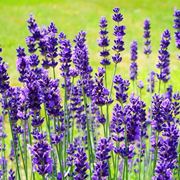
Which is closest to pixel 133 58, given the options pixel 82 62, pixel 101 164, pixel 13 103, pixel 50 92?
pixel 82 62

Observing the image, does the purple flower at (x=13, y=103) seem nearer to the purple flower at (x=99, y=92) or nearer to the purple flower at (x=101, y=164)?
the purple flower at (x=99, y=92)

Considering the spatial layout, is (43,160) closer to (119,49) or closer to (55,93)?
(55,93)

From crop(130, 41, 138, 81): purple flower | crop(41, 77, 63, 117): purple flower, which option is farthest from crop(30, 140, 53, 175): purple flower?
crop(130, 41, 138, 81): purple flower

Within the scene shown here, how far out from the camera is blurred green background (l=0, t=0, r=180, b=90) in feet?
59.7

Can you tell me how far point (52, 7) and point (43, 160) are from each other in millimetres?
23101

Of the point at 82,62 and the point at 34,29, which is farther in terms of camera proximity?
the point at 34,29

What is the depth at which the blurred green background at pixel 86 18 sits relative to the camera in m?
18.2

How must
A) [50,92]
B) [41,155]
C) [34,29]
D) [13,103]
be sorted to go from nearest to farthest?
[41,155]
[50,92]
[13,103]
[34,29]

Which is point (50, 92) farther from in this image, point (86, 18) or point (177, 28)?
point (86, 18)

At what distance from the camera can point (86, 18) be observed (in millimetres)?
23250

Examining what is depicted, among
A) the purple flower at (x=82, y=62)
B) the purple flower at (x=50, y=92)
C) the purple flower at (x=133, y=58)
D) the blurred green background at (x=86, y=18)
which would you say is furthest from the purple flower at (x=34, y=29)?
the blurred green background at (x=86, y=18)

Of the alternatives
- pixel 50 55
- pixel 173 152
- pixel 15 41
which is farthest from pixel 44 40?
pixel 15 41

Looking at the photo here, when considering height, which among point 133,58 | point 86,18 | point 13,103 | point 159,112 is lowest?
point 159,112

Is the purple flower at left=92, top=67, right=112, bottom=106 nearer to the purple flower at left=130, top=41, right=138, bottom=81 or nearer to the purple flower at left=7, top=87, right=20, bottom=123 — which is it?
the purple flower at left=7, top=87, right=20, bottom=123
